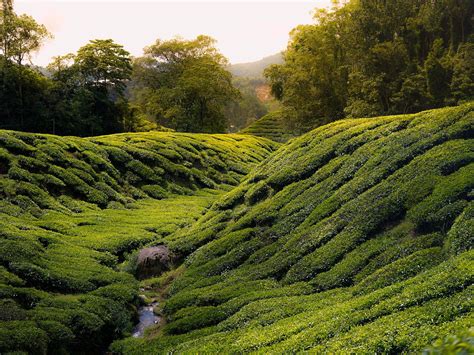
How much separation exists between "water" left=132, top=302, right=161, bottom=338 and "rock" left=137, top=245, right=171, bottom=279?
375 centimetres

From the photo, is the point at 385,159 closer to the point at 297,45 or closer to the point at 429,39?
the point at 429,39

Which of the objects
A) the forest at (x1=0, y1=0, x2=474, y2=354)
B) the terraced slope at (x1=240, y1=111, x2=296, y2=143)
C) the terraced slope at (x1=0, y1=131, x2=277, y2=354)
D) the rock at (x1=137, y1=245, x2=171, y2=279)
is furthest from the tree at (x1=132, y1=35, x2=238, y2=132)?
the rock at (x1=137, y1=245, x2=171, y2=279)

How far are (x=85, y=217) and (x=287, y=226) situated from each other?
1761 centimetres

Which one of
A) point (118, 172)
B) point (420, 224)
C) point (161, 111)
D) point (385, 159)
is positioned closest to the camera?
point (420, 224)

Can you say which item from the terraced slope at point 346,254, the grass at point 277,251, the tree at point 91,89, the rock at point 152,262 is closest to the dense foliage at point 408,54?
the grass at point 277,251

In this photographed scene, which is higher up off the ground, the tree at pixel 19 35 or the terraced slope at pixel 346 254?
the tree at pixel 19 35

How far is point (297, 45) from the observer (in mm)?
70688

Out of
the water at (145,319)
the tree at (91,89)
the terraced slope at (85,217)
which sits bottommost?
the water at (145,319)

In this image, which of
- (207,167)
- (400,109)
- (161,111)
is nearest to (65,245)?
(207,167)

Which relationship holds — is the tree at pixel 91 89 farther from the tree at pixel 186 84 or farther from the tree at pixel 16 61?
the tree at pixel 186 84

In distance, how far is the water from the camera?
20641mm

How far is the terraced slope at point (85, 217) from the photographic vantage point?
1845 centimetres

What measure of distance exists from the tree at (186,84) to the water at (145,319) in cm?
6458

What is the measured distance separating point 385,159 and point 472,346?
23.0m
